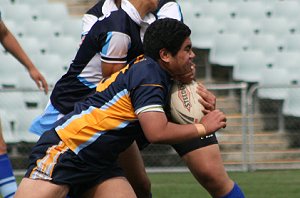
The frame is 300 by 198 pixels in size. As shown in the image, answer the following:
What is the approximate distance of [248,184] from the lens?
8914 millimetres

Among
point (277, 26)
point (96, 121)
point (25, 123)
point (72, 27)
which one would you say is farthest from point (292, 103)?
point (96, 121)

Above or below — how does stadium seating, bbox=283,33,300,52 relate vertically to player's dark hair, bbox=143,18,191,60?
below

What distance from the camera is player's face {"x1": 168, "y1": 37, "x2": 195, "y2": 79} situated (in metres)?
4.30

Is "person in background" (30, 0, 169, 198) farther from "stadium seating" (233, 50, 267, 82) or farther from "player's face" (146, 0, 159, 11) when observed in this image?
"stadium seating" (233, 50, 267, 82)

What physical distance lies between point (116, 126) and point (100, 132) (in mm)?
91

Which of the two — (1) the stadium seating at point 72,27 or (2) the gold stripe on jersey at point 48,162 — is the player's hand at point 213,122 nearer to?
(2) the gold stripe on jersey at point 48,162

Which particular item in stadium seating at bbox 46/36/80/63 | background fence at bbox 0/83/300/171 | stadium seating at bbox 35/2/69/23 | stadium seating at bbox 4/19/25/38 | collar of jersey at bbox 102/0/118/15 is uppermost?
collar of jersey at bbox 102/0/118/15

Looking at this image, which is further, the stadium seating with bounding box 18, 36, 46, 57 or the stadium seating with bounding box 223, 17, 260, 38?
the stadium seating with bounding box 223, 17, 260, 38

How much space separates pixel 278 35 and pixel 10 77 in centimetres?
393

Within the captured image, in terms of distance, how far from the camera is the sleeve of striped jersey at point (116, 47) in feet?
15.6

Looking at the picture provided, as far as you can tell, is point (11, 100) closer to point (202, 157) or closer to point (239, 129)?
point (239, 129)

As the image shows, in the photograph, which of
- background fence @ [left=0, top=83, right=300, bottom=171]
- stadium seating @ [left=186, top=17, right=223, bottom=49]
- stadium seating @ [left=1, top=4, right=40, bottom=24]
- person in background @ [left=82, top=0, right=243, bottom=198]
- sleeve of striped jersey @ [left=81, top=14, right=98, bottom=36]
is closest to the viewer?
person in background @ [left=82, top=0, right=243, bottom=198]

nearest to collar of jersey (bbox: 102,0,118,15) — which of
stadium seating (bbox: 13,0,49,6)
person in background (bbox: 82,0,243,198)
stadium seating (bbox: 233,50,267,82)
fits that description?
person in background (bbox: 82,0,243,198)

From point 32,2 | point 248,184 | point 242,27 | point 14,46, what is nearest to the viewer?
point 14,46
